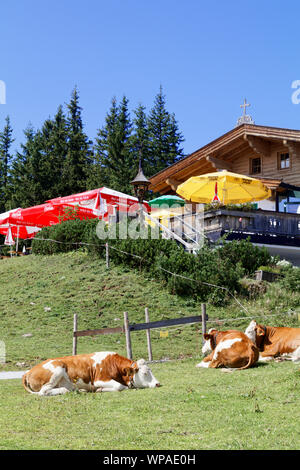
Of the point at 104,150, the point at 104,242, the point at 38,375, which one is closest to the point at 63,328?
the point at 104,242

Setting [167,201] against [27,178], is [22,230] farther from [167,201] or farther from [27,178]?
[27,178]

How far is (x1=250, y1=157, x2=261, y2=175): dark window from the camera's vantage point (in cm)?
3148

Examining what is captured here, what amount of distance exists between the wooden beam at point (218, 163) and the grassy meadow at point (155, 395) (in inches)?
516

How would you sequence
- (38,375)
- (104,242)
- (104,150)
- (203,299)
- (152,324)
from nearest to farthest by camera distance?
(38,375), (152,324), (203,299), (104,242), (104,150)

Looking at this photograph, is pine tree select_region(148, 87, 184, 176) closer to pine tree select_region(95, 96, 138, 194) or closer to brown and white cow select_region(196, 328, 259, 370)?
pine tree select_region(95, 96, 138, 194)

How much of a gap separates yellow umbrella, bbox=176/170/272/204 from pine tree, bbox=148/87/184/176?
Result: 26900 millimetres

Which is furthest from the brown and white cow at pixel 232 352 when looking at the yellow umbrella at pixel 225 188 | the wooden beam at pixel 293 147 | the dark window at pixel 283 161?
the dark window at pixel 283 161

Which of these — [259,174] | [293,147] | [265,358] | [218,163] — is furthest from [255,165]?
[265,358]

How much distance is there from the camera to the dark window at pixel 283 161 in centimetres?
3016

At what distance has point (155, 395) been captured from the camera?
806 cm

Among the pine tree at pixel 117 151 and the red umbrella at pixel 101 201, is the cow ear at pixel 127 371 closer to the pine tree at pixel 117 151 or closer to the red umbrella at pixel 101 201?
the red umbrella at pixel 101 201

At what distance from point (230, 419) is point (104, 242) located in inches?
697

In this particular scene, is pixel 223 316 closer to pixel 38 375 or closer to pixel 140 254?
pixel 140 254
